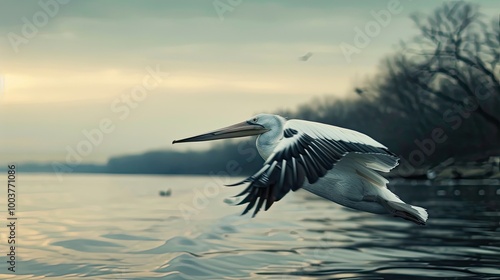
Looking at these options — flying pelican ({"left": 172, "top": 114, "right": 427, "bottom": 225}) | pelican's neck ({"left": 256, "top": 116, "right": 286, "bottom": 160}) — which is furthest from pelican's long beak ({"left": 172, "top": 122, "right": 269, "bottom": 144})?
pelican's neck ({"left": 256, "top": 116, "right": 286, "bottom": 160})

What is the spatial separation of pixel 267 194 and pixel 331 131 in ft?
2.29

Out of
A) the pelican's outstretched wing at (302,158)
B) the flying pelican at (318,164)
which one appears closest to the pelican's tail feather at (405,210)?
the flying pelican at (318,164)

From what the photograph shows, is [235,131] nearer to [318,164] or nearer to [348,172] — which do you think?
[348,172]

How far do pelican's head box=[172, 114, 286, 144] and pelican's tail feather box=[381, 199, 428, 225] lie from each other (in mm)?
807

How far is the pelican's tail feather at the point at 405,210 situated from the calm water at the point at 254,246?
5930 millimetres

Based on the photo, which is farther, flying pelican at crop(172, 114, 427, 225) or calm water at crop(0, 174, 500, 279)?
calm water at crop(0, 174, 500, 279)

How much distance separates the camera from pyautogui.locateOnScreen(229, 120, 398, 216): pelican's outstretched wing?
4105mm

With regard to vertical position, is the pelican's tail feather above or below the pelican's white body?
below

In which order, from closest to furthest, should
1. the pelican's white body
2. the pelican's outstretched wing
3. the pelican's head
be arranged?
the pelican's outstretched wing, the pelican's white body, the pelican's head

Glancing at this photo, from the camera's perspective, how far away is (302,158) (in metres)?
4.31

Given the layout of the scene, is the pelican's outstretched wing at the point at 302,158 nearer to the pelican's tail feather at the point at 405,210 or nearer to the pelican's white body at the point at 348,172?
the pelican's white body at the point at 348,172

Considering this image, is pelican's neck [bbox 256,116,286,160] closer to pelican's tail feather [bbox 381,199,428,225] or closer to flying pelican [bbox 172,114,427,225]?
flying pelican [bbox 172,114,427,225]

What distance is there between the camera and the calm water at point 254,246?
1127 centimetres

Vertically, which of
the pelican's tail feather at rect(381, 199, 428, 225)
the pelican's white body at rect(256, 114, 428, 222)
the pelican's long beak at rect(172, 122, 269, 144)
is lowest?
the pelican's tail feather at rect(381, 199, 428, 225)
